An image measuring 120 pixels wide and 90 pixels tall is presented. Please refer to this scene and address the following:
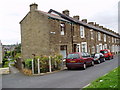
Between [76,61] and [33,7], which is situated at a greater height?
[33,7]

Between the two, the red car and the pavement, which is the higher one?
the red car

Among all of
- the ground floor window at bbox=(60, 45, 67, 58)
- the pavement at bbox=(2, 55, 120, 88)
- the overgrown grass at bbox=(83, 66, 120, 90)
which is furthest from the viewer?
the ground floor window at bbox=(60, 45, 67, 58)

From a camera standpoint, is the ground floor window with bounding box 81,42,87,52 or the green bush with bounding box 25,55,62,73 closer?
the green bush with bounding box 25,55,62,73

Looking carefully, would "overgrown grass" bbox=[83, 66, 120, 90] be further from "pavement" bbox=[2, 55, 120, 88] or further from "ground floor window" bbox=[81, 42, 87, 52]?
"ground floor window" bbox=[81, 42, 87, 52]

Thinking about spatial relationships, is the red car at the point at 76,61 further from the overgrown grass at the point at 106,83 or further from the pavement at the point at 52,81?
the overgrown grass at the point at 106,83

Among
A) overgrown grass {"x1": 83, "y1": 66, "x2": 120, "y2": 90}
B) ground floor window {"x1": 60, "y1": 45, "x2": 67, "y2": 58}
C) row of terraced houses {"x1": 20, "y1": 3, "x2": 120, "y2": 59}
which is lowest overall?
overgrown grass {"x1": 83, "y1": 66, "x2": 120, "y2": 90}

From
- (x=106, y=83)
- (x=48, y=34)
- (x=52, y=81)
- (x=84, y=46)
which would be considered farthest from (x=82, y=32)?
(x=106, y=83)

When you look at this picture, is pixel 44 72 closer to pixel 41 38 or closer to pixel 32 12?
pixel 41 38

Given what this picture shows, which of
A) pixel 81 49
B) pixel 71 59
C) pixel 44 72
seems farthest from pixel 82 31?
pixel 44 72

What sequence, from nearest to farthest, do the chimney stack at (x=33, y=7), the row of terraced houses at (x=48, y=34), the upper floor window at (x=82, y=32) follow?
1. the row of terraced houses at (x=48, y=34)
2. the chimney stack at (x=33, y=7)
3. the upper floor window at (x=82, y=32)

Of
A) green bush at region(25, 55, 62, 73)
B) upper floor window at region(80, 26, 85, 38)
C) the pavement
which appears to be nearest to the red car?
green bush at region(25, 55, 62, 73)

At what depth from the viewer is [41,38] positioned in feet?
63.5

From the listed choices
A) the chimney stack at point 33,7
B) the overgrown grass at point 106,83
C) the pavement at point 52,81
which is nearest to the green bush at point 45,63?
the pavement at point 52,81

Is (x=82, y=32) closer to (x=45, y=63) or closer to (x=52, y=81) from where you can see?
→ (x=45, y=63)
